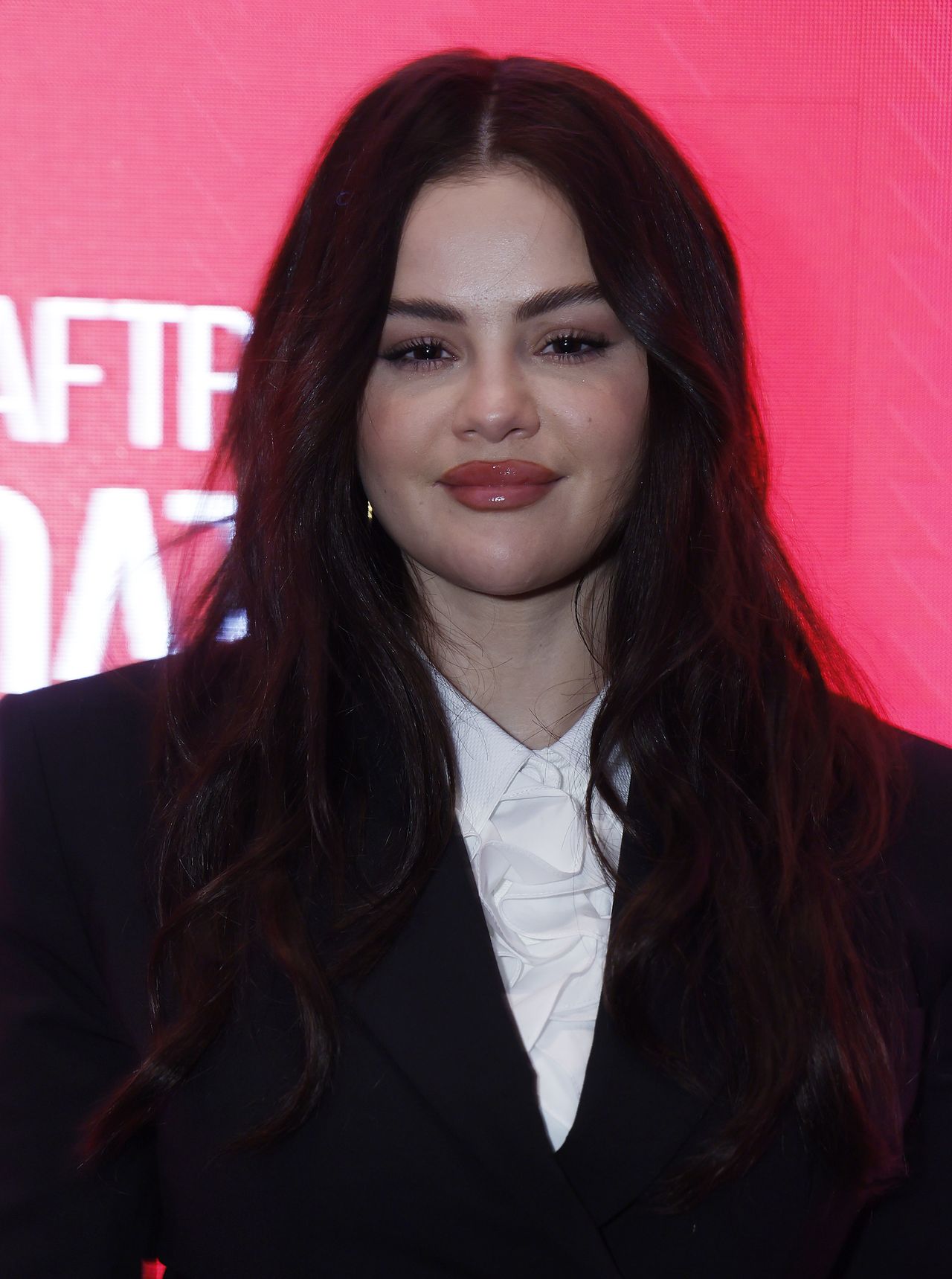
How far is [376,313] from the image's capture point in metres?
1.18

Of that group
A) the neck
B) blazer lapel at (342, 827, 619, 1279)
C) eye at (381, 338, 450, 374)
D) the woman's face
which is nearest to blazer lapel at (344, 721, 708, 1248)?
blazer lapel at (342, 827, 619, 1279)

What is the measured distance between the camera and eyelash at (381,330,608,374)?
1174 mm

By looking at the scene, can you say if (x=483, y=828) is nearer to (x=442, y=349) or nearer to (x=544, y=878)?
(x=544, y=878)

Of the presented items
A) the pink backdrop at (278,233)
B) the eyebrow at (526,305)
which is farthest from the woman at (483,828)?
the pink backdrop at (278,233)

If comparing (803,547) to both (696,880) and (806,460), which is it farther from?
(696,880)

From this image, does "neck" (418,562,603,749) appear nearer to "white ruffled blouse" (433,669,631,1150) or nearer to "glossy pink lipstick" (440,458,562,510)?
"white ruffled blouse" (433,669,631,1150)

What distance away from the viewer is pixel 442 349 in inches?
46.6

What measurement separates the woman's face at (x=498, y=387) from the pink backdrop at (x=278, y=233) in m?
0.50

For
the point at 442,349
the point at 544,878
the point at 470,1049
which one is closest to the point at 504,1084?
the point at 470,1049

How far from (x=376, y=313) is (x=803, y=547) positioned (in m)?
0.83

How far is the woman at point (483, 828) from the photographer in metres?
1.09

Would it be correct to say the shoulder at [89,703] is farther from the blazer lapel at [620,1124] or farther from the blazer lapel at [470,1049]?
the blazer lapel at [620,1124]

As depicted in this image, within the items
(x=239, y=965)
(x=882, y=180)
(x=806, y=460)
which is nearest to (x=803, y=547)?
(x=806, y=460)

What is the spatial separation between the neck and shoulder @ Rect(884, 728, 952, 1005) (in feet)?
1.11
